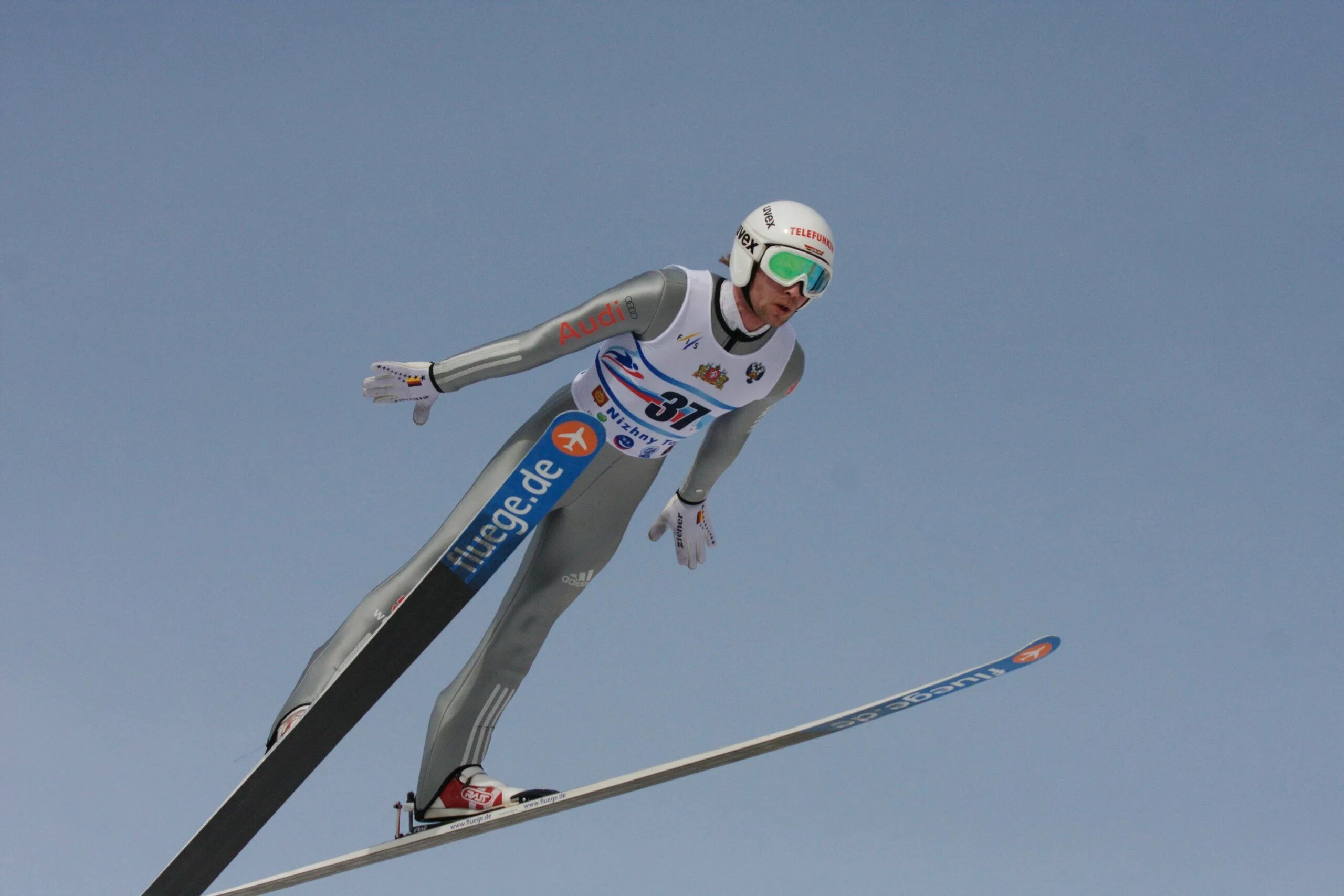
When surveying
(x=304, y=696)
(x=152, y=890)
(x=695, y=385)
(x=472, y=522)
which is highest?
(x=695, y=385)

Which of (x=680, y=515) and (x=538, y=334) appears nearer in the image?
(x=538, y=334)

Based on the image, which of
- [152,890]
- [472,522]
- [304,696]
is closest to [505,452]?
[472,522]

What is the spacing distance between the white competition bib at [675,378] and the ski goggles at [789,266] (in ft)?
1.24

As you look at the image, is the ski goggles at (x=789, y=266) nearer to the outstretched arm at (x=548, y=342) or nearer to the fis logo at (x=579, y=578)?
the outstretched arm at (x=548, y=342)

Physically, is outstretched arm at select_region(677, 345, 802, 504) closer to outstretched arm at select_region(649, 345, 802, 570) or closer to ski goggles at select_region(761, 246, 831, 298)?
outstretched arm at select_region(649, 345, 802, 570)

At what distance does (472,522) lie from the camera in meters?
7.55

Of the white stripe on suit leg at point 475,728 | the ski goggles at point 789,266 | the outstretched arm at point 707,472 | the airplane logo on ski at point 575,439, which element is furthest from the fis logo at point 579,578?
the ski goggles at point 789,266

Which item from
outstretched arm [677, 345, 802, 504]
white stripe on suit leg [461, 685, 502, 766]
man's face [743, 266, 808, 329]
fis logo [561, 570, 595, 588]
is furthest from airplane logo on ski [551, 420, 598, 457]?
white stripe on suit leg [461, 685, 502, 766]

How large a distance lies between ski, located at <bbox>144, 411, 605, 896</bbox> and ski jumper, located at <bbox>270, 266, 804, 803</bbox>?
7.0 inches

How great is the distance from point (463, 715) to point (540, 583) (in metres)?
0.79

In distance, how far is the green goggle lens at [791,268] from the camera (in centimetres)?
739

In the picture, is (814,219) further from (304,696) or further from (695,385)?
(304,696)

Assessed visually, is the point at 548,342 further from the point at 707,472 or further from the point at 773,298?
the point at 707,472

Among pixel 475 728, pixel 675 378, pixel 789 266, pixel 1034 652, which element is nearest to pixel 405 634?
pixel 475 728
